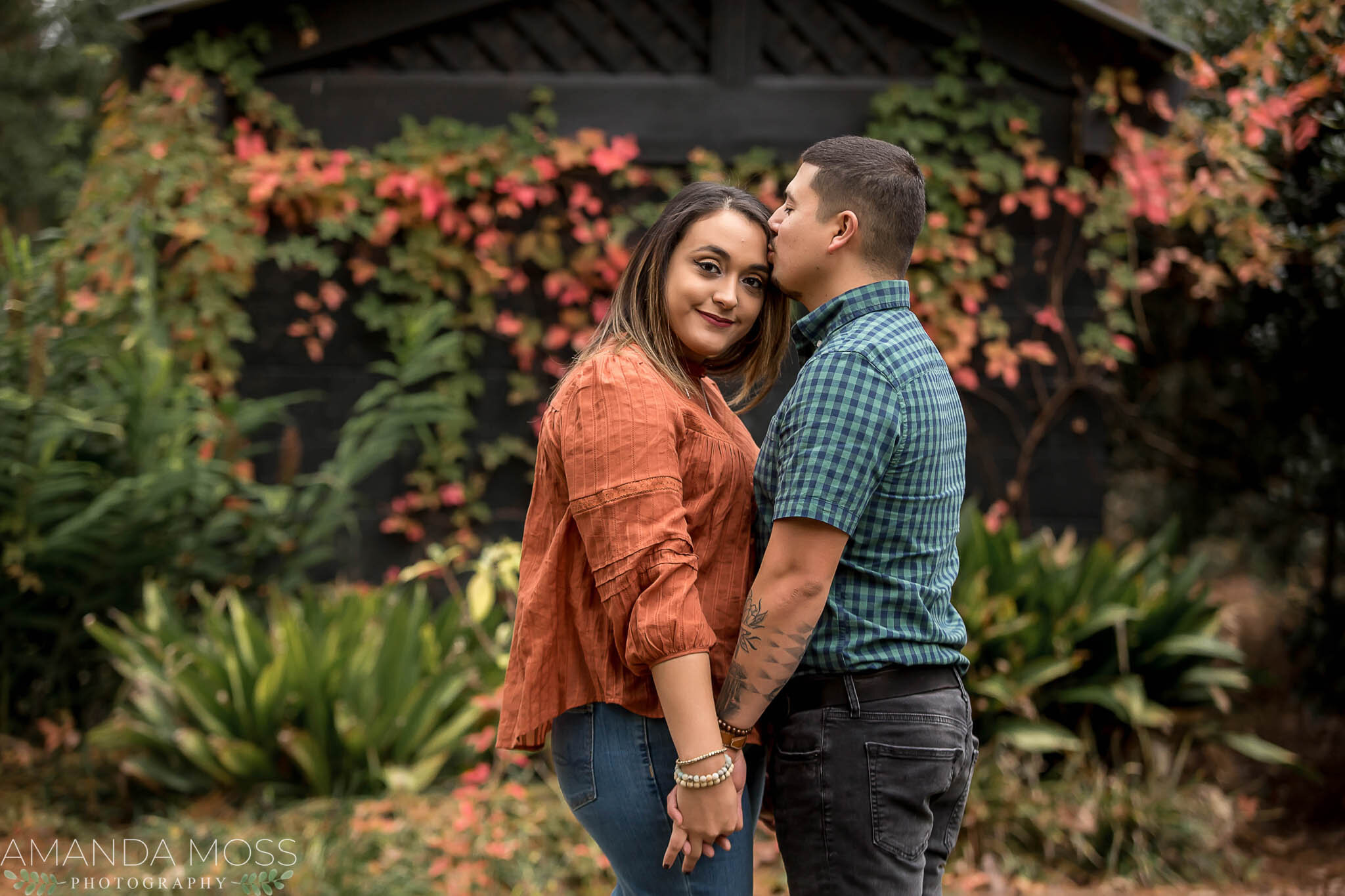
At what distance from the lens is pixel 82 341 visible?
161 inches

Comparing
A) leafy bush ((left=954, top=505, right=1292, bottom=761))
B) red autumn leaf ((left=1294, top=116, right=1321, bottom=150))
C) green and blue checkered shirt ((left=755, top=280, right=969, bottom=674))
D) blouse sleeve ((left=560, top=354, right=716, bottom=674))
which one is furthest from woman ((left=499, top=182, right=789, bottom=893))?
red autumn leaf ((left=1294, top=116, right=1321, bottom=150))

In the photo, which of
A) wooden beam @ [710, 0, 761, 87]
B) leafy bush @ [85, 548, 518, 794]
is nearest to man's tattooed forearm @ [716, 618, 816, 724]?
leafy bush @ [85, 548, 518, 794]

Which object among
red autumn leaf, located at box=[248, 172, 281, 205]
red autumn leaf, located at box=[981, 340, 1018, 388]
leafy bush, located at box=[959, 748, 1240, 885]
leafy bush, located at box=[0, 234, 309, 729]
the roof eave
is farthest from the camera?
red autumn leaf, located at box=[981, 340, 1018, 388]

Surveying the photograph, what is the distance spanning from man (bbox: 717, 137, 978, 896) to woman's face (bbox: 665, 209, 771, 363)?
74 mm

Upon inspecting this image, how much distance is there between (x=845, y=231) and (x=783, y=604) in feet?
2.06

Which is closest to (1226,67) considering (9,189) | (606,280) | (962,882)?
(606,280)

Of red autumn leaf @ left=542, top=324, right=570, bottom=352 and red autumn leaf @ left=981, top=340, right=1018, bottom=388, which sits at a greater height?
red autumn leaf @ left=542, top=324, right=570, bottom=352

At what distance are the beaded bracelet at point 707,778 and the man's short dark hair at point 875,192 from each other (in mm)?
846

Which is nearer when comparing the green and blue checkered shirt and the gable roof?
the green and blue checkered shirt

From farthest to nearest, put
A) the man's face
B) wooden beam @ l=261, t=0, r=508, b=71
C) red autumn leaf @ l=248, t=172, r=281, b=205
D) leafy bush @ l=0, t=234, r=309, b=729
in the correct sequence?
wooden beam @ l=261, t=0, r=508, b=71, red autumn leaf @ l=248, t=172, r=281, b=205, leafy bush @ l=0, t=234, r=309, b=729, the man's face

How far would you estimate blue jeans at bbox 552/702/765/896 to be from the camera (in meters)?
1.72

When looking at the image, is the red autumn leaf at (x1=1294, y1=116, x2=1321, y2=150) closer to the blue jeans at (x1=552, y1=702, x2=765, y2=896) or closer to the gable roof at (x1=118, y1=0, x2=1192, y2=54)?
the gable roof at (x1=118, y1=0, x2=1192, y2=54)

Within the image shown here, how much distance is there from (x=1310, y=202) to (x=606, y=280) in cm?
296

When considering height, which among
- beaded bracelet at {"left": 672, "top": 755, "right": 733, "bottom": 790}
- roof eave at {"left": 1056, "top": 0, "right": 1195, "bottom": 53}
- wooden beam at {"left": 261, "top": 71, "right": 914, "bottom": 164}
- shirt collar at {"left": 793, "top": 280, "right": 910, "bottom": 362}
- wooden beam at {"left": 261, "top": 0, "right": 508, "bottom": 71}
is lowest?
beaded bracelet at {"left": 672, "top": 755, "right": 733, "bottom": 790}
